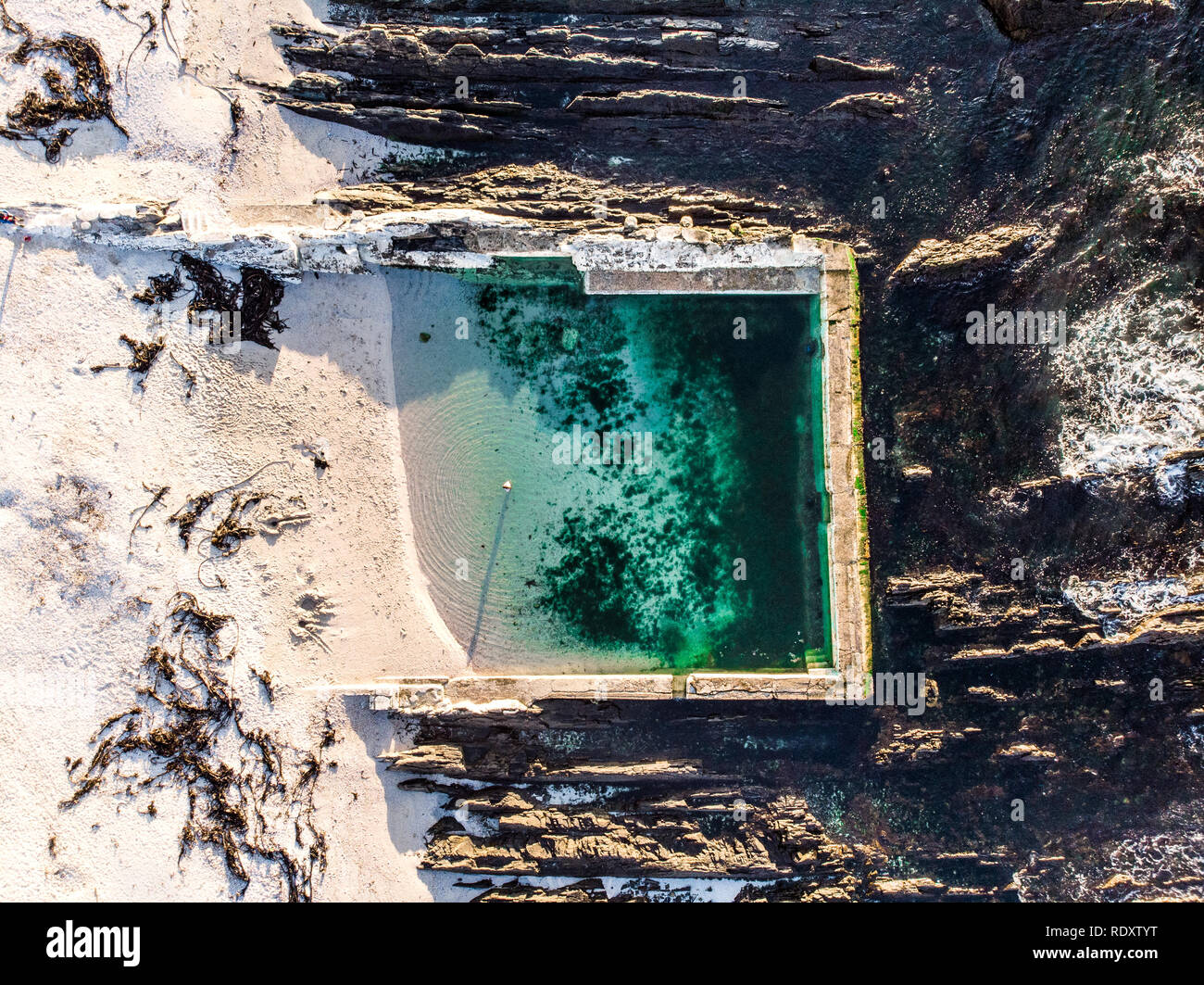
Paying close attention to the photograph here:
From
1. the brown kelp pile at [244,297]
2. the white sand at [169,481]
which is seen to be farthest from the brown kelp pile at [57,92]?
the brown kelp pile at [244,297]

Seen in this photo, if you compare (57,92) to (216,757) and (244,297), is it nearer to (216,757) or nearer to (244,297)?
(244,297)

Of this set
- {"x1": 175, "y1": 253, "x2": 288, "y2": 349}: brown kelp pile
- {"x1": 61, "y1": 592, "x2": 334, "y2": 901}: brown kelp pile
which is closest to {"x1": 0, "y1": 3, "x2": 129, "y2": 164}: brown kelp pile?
{"x1": 175, "y1": 253, "x2": 288, "y2": 349}: brown kelp pile

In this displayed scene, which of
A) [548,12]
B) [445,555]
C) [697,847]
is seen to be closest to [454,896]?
[697,847]

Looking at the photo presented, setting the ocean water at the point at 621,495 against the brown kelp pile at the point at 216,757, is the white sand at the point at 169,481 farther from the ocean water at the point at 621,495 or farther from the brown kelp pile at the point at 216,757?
the ocean water at the point at 621,495

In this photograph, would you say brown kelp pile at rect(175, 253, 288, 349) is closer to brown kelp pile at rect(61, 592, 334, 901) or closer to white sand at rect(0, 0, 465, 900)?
white sand at rect(0, 0, 465, 900)

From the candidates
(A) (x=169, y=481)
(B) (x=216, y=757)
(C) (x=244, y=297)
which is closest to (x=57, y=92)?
(C) (x=244, y=297)
